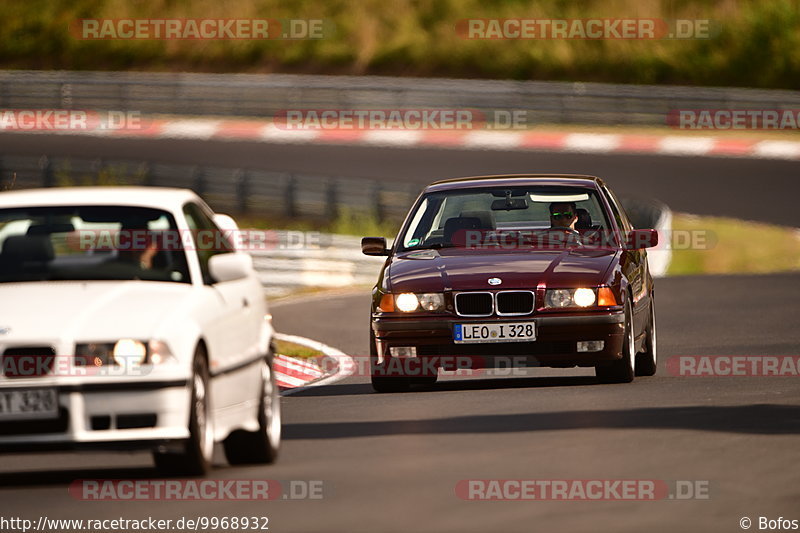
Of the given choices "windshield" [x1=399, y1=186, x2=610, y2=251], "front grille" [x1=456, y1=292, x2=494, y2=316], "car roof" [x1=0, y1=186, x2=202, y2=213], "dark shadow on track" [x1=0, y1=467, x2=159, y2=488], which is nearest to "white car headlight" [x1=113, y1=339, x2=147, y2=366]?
"dark shadow on track" [x1=0, y1=467, x2=159, y2=488]

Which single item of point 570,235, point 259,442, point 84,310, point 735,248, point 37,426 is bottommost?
point 735,248

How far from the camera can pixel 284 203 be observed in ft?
103

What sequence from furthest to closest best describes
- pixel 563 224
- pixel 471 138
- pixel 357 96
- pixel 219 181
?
pixel 357 96, pixel 471 138, pixel 219 181, pixel 563 224

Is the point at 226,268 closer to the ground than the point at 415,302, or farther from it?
farther from it

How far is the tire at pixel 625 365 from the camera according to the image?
42.2 feet

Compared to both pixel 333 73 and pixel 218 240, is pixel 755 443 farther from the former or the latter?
pixel 333 73

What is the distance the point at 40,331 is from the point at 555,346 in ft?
16.3
